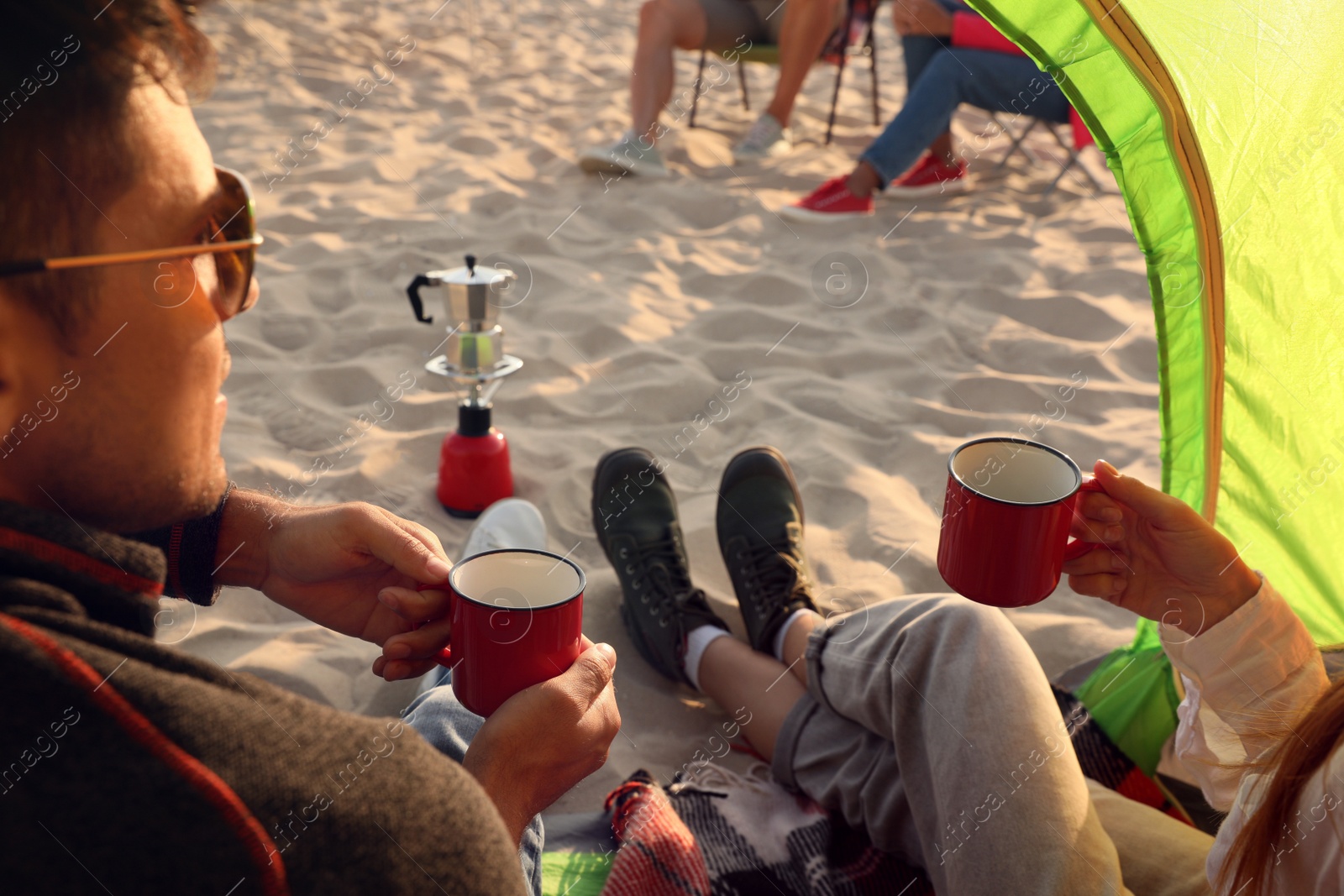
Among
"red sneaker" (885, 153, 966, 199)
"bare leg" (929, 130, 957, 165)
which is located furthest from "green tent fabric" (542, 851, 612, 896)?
"bare leg" (929, 130, 957, 165)

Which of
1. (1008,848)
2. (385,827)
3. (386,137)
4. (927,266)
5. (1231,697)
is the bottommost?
(386,137)

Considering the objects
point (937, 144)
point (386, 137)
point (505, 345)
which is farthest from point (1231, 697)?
point (386, 137)

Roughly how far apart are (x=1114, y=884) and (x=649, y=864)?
1.86 feet

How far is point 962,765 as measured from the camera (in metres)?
1.30

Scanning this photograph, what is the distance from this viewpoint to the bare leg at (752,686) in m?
1.75

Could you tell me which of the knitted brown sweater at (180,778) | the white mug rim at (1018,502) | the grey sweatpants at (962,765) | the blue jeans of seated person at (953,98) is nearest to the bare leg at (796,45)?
the blue jeans of seated person at (953,98)

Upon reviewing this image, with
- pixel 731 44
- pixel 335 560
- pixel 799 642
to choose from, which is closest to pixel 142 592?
pixel 335 560

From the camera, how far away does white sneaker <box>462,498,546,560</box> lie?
2.03 m

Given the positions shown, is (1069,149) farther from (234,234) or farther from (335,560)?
(234,234)

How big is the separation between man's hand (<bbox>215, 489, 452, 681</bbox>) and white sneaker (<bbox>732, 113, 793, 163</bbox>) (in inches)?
149

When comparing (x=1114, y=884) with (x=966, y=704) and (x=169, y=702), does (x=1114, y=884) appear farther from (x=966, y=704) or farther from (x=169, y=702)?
(x=169, y=702)

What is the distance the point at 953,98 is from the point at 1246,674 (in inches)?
140

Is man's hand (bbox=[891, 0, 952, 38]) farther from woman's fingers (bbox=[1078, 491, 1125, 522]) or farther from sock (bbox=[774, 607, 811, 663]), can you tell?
woman's fingers (bbox=[1078, 491, 1125, 522])

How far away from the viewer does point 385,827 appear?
2.42 ft
